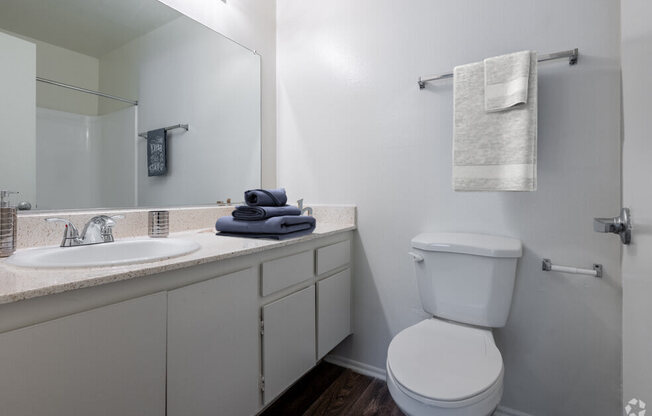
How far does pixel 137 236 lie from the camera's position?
1316 millimetres

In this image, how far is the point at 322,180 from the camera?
1860mm

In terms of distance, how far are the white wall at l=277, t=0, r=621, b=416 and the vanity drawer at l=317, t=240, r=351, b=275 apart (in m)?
0.10

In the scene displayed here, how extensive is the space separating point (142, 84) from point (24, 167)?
0.56 metres

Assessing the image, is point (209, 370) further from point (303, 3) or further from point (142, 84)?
point (303, 3)

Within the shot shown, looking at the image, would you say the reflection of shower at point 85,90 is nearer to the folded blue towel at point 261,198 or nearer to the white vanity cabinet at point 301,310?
the folded blue towel at point 261,198

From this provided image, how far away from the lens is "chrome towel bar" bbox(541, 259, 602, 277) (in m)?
1.21

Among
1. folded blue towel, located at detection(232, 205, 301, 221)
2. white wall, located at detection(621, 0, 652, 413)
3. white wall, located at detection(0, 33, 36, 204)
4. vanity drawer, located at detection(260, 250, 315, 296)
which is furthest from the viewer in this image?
folded blue towel, located at detection(232, 205, 301, 221)

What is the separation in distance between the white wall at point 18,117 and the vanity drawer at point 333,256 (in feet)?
3.60

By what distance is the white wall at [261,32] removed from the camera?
1.68 meters

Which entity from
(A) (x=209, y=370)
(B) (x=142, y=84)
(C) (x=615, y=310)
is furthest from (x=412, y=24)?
(A) (x=209, y=370)

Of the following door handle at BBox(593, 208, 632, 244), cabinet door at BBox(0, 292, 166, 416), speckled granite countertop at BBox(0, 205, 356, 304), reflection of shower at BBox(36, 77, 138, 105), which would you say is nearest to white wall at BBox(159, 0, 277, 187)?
speckled granite countertop at BBox(0, 205, 356, 304)

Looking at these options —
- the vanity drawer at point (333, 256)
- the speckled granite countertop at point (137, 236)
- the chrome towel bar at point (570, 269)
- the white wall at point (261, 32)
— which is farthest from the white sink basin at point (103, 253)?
the chrome towel bar at point (570, 269)

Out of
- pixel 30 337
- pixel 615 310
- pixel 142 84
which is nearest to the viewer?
pixel 30 337

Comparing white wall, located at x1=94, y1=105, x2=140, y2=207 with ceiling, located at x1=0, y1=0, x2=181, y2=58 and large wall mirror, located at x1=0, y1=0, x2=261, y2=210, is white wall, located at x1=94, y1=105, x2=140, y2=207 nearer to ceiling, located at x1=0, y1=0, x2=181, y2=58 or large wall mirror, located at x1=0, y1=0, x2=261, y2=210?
large wall mirror, located at x1=0, y1=0, x2=261, y2=210
